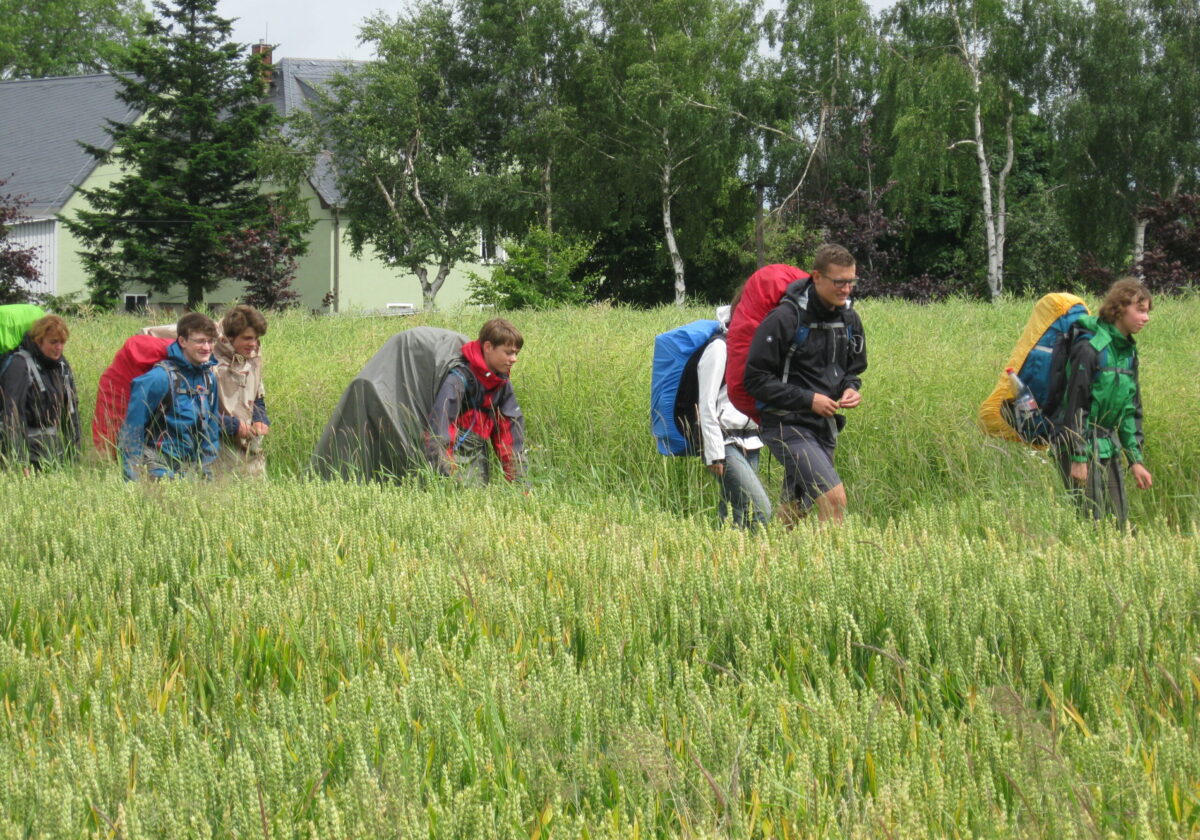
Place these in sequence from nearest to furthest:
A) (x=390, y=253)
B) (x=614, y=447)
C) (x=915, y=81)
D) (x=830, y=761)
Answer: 1. (x=830, y=761)
2. (x=614, y=447)
3. (x=915, y=81)
4. (x=390, y=253)

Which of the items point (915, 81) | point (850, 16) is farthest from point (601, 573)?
point (850, 16)

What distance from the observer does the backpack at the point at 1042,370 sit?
6.76m

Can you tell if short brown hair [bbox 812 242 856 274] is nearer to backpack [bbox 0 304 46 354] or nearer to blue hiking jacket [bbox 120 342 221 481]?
blue hiking jacket [bbox 120 342 221 481]

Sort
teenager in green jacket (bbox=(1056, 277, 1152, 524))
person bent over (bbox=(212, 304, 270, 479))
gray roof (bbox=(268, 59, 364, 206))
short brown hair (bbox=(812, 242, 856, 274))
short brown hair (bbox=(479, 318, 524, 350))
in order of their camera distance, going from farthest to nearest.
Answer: gray roof (bbox=(268, 59, 364, 206)) → person bent over (bbox=(212, 304, 270, 479)) → short brown hair (bbox=(479, 318, 524, 350)) → teenager in green jacket (bbox=(1056, 277, 1152, 524)) → short brown hair (bbox=(812, 242, 856, 274))

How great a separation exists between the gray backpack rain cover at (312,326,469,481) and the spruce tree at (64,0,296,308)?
2963cm

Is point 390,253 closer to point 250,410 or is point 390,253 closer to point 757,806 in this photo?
point 250,410

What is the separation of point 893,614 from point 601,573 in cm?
102

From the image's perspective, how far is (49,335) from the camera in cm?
781

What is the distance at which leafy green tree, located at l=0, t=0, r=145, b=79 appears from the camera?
197 ft

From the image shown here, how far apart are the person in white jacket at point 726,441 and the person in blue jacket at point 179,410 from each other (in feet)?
9.35

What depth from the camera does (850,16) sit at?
116 ft

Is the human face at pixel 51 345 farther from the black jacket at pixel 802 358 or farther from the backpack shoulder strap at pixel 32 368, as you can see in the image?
the black jacket at pixel 802 358

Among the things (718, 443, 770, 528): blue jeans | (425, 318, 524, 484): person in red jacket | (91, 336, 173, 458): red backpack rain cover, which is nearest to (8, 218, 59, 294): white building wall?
(91, 336, 173, 458): red backpack rain cover

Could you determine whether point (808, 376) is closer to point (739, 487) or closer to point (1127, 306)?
point (739, 487)
